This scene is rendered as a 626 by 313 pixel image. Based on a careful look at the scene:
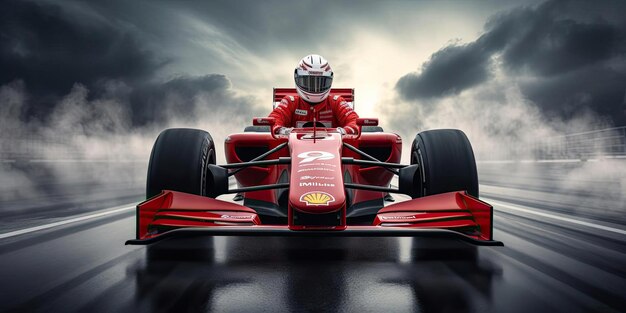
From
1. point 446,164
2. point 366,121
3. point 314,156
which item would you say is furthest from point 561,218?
point 314,156

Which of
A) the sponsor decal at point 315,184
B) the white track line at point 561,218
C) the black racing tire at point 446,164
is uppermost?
the black racing tire at point 446,164

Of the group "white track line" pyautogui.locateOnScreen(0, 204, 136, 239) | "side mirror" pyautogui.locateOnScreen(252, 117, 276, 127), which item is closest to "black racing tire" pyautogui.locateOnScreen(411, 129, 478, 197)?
"side mirror" pyautogui.locateOnScreen(252, 117, 276, 127)

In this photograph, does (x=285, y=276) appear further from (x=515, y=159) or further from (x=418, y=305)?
(x=515, y=159)

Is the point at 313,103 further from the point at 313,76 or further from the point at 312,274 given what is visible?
the point at 312,274

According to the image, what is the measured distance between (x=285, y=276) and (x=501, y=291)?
1.27 m

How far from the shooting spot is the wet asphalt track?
7.95 ft

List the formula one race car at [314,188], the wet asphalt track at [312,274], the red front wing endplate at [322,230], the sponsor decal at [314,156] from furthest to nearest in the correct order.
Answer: the sponsor decal at [314,156], the formula one race car at [314,188], the red front wing endplate at [322,230], the wet asphalt track at [312,274]

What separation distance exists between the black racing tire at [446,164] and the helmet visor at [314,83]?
2383 mm

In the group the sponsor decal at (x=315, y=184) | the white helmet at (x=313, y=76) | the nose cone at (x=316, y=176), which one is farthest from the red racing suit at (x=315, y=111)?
the sponsor decal at (x=315, y=184)

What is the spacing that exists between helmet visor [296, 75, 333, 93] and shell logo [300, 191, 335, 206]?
3174mm

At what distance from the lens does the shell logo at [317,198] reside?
10.6 ft

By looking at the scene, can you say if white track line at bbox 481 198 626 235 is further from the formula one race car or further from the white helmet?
the white helmet

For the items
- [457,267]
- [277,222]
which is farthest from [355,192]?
[457,267]

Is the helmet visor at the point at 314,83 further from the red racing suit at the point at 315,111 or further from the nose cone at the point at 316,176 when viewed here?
the nose cone at the point at 316,176
